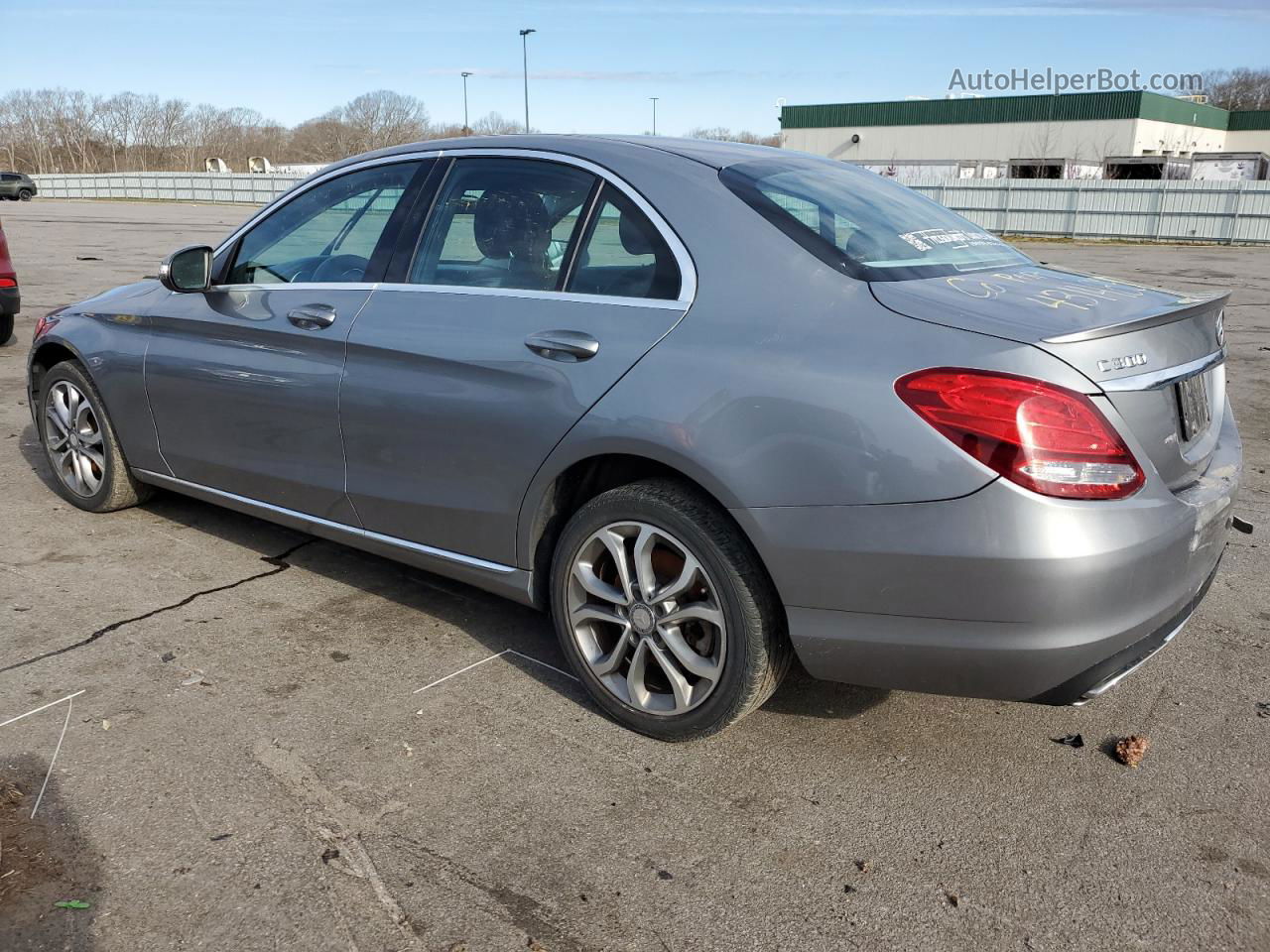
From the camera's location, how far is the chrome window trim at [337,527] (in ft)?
11.3

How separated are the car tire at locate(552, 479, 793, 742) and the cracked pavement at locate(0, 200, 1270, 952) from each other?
6.2 inches

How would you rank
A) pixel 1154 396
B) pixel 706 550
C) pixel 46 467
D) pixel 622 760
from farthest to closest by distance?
pixel 46 467, pixel 622 760, pixel 706 550, pixel 1154 396

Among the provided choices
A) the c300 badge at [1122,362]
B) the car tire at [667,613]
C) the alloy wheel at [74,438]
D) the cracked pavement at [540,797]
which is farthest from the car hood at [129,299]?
the c300 badge at [1122,362]

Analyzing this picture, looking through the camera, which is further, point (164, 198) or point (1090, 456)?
point (164, 198)

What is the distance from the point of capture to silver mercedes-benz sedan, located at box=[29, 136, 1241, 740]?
2438 millimetres

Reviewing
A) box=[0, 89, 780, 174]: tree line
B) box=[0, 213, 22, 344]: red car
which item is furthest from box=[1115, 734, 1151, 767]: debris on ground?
box=[0, 89, 780, 174]: tree line

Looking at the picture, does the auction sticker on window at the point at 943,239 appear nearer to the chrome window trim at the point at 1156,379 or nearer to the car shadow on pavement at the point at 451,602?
the chrome window trim at the point at 1156,379

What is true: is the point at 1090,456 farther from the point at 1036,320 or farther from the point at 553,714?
the point at 553,714

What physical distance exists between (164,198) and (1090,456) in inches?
2428

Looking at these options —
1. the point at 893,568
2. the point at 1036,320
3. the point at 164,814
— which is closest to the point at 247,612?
the point at 164,814

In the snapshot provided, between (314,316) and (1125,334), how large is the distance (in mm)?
2640

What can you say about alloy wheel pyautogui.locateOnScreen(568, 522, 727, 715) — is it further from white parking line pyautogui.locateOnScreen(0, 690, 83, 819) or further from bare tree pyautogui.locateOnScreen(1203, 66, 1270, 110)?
bare tree pyautogui.locateOnScreen(1203, 66, 1270, 110)

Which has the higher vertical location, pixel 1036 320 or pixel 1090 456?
pixel 1036 320

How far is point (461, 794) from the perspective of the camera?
2814 millimetres
